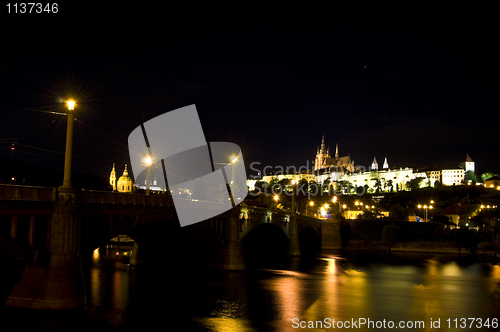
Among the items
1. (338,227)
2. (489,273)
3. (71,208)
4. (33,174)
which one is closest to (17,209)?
(71,208)

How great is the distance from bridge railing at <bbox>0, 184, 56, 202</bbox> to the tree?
7226 cm

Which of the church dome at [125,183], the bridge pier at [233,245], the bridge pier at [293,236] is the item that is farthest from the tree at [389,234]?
the church dome at [125,183]

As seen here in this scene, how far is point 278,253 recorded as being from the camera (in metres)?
74.4

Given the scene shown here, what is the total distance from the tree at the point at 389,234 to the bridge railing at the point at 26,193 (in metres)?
72.3

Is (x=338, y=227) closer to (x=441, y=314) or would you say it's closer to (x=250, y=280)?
(x=250, y=280)

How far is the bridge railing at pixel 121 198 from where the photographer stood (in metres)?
24.1

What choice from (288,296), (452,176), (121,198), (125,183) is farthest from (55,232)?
(452,176)

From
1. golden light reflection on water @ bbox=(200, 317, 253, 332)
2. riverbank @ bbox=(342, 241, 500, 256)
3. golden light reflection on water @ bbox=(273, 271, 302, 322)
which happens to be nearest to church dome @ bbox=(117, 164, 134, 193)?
riverbank @ bbox=(342, 241, 500, 256)

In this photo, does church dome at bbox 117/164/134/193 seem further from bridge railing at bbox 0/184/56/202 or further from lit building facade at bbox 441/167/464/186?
lit building facade at bbox 441/167/464/186

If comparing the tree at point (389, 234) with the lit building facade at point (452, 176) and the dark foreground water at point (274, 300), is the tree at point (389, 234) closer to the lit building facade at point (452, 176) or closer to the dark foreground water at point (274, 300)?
the dark foreground water at point (274, 300)

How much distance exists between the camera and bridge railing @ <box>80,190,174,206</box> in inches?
949

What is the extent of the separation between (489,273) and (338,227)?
1518 inches

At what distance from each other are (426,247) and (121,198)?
66995 mm

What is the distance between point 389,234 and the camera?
8462cm
